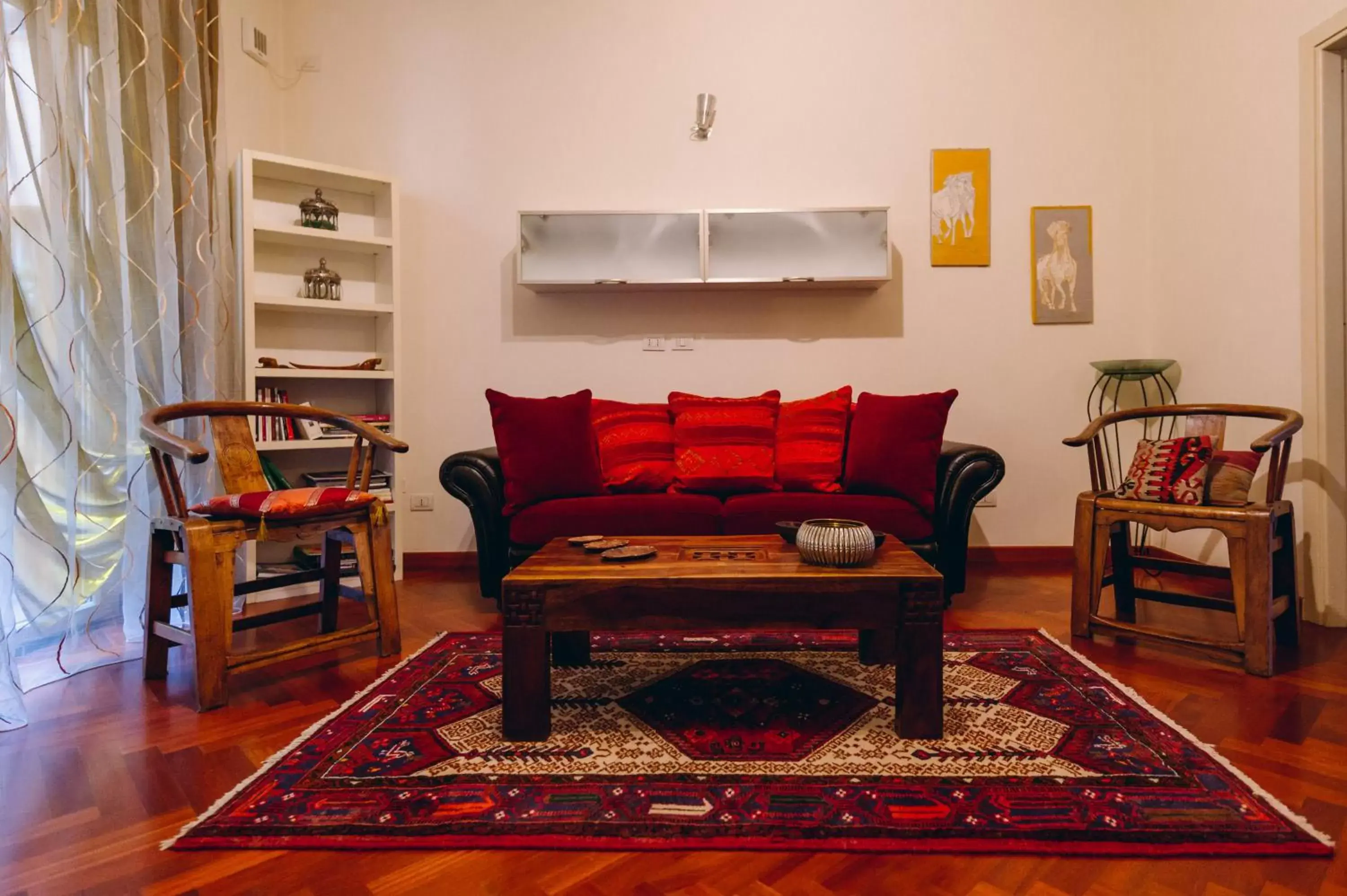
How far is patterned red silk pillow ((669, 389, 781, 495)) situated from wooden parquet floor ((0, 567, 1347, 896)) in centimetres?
153

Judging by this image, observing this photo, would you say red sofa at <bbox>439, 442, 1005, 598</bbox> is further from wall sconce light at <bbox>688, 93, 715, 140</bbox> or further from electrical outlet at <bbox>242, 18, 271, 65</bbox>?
electrical outlet at <bbox>242, 18, 271, 65</bbox>

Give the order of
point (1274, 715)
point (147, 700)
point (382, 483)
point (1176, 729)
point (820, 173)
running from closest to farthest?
point (1176, 729), point (1274, 715), point (147, 700), point (382, 483), point (820, 173)

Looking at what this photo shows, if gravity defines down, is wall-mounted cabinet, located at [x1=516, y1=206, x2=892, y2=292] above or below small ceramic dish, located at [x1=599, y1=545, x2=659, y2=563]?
above

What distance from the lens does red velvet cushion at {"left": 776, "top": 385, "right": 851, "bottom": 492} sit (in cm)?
346

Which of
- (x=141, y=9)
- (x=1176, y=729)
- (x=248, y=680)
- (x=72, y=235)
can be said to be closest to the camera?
(x=1176, y=729)

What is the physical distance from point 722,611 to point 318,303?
2.83m

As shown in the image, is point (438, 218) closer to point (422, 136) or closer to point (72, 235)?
point (422, 136)

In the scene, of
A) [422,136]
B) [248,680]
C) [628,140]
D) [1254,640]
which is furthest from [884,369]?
[248,680]

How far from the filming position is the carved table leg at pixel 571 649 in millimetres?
2379

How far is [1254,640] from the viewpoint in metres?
2.29

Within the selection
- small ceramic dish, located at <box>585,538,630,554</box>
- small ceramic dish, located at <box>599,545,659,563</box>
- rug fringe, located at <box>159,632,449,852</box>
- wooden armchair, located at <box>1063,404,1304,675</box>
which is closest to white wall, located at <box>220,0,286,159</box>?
rug fringe, located at <box>159,632,449,852</box>

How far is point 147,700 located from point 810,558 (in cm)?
195

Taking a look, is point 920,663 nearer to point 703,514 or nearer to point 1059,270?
point 703,514

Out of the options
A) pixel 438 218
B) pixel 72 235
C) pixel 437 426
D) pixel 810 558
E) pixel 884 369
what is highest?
pixel 438 218
